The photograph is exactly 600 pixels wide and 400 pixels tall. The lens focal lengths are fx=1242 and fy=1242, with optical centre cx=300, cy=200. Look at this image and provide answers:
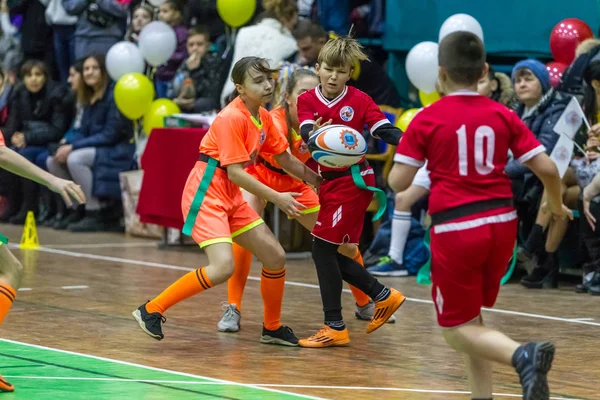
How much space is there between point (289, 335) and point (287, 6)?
6461 millimetres

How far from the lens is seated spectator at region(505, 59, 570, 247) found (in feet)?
34.5

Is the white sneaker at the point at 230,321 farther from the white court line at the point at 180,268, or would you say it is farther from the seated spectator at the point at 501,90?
the seated spectator at the point at 501,90

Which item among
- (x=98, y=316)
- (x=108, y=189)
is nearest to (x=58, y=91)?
(x=108, y=189)

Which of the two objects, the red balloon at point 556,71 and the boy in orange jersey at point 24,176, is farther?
the red balloon at point 556,71

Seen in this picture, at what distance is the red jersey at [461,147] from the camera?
5254 millimetres

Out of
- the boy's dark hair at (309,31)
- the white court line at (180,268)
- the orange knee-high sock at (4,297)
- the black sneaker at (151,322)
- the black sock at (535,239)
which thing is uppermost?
the boy's dark hair at (309,31)

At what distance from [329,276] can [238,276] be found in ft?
2.86

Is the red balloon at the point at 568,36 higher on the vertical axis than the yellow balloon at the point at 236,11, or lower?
higher

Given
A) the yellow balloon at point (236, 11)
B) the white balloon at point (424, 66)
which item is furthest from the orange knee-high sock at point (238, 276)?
the yellow balloon at point (236, 11)

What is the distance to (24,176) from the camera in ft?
19.9

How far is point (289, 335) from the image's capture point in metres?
7.68

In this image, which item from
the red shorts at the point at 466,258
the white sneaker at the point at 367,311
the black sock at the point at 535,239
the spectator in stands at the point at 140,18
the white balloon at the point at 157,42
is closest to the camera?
the red shorts at the point at 466,258

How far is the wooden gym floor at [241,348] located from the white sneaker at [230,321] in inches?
2.8

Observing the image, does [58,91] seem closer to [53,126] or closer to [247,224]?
[53,126]
